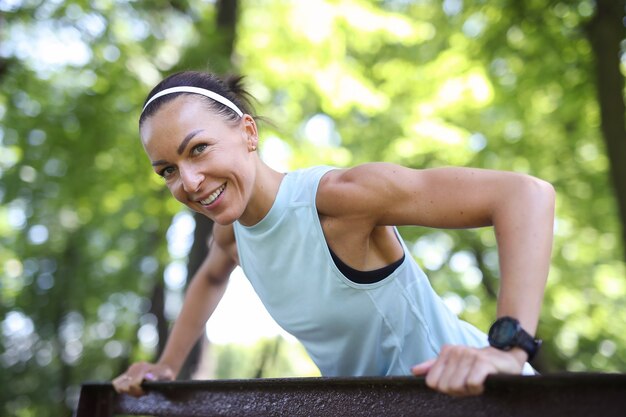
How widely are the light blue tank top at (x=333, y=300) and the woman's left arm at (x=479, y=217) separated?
0.24m

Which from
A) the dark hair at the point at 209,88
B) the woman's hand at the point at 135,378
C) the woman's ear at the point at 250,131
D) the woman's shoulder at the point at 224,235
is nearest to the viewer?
the dark hair at the point at 209,88

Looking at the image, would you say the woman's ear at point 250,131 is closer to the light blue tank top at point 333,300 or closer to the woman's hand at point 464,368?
the light blue tank top at point 333,300

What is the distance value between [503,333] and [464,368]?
0.19 m

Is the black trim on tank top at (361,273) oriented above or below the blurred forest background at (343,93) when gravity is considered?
above

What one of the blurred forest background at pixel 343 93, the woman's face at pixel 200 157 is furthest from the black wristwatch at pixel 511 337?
the blurred forest background at pixel 343 93

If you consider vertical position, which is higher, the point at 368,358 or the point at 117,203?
the point at 368,358

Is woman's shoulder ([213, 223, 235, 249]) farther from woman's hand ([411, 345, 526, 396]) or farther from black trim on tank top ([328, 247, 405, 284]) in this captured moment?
woman's hand ([411, 345, 526, 396])

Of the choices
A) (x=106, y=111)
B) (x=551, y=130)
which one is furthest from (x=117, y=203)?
(x=551, y=130)

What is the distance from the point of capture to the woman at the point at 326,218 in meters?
2.00

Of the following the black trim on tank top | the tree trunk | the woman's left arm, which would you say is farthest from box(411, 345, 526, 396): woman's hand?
the tree trunk

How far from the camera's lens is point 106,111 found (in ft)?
26.3

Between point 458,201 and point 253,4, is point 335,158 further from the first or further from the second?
point 458,201

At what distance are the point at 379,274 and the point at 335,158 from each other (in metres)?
6.76

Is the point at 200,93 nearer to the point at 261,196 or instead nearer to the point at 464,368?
the point at 261,196
